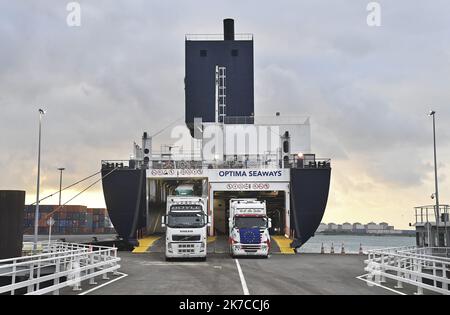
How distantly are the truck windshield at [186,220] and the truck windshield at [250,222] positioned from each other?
2547 mm

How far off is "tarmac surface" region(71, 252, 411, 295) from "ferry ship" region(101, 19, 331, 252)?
11237 mm

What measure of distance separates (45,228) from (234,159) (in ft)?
471

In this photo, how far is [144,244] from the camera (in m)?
36.2

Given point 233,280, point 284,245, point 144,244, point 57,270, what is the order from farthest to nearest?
point 144,244, point 284,245, point 233,280, point 57,270

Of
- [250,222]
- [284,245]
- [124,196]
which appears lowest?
[284,245]

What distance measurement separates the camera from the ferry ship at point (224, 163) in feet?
125

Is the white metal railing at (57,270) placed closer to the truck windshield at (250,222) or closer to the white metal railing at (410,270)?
the truck windshield at (250,222)

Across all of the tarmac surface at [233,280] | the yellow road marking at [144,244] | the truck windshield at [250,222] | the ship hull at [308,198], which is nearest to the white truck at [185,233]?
the tarmac surface at [233,280]

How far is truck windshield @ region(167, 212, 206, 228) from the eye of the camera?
28344mm

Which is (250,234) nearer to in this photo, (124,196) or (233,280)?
(233,280)

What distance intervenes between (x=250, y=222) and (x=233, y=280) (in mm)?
11532

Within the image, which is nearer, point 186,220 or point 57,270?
point 57,270

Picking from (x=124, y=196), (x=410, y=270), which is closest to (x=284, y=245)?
(x=124, y=196)
